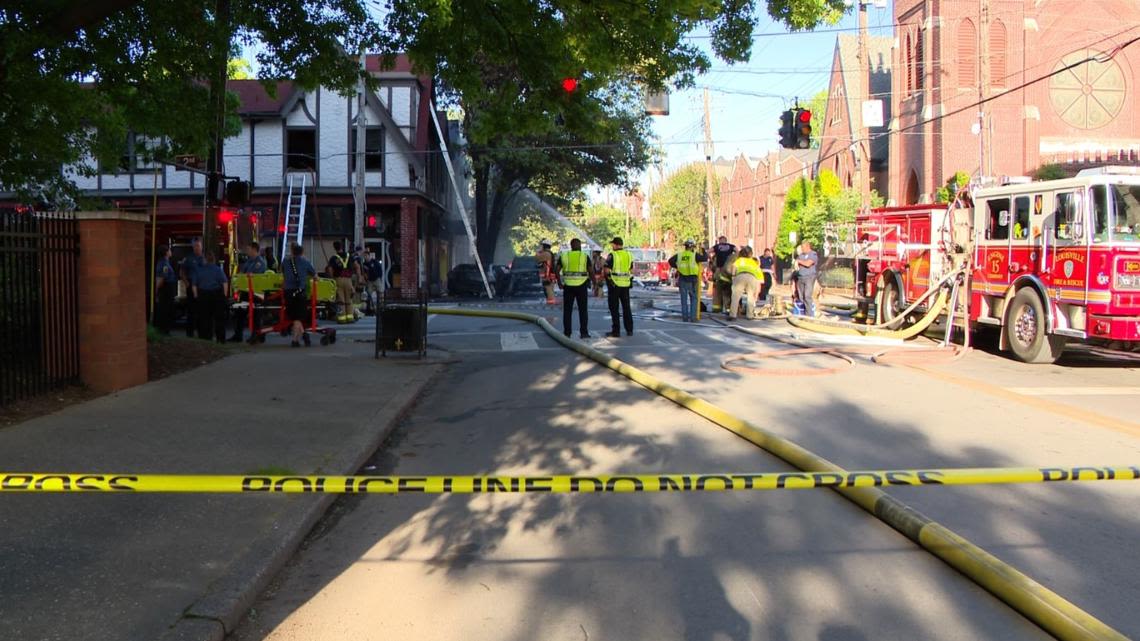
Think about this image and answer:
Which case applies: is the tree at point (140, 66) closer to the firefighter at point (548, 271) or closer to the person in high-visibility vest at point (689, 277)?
the person in high-visibility vest at point (689, 277)

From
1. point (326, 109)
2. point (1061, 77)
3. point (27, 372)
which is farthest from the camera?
point (1061, 77)

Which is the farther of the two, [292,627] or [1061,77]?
[1061,77]

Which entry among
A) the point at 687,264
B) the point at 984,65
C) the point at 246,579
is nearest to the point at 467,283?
the point at 687,264

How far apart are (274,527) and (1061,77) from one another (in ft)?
132

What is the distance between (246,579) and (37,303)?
6.00 metres

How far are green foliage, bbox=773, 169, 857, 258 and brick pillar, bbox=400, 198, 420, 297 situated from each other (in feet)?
51.5

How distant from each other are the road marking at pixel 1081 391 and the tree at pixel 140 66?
31.4ft

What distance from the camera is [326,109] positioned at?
3353 centimetres

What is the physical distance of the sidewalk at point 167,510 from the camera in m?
4.23

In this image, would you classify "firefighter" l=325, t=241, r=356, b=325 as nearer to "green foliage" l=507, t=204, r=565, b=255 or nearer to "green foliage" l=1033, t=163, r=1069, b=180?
"green foliage" l=1033, t=163, r=1069, b=180

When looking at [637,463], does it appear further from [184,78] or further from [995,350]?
[995,350]

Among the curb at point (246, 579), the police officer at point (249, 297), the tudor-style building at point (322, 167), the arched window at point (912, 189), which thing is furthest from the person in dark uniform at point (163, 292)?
the arched window at point (912, 189)

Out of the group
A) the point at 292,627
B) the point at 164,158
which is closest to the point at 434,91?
the point at 164,158

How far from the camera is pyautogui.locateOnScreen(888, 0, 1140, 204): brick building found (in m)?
36.4
